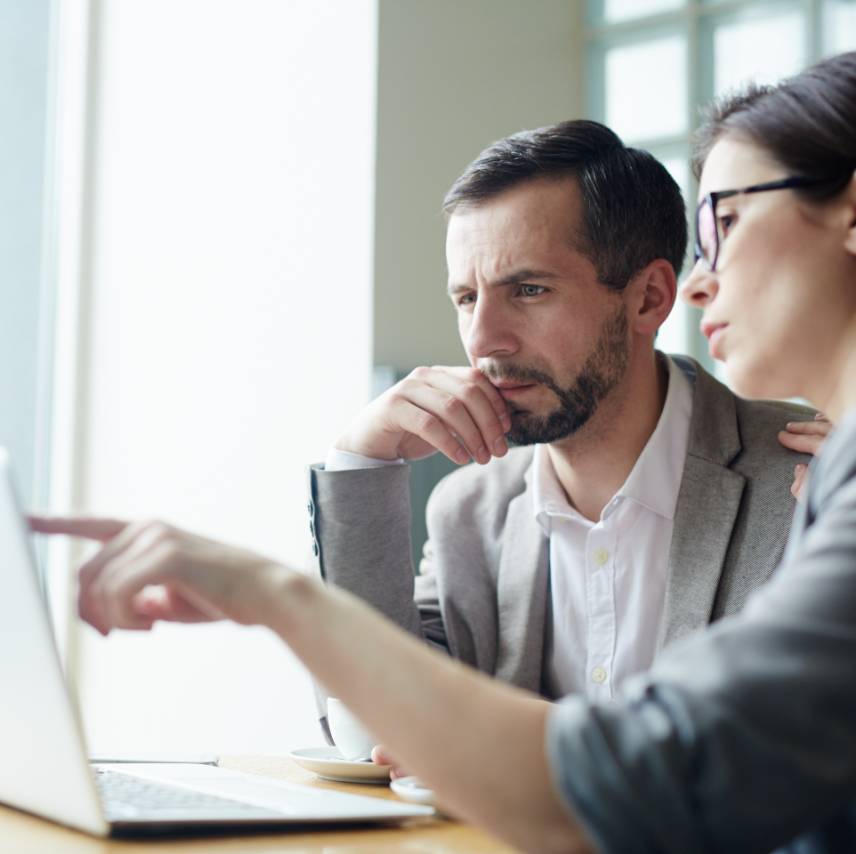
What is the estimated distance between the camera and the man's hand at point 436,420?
6.26 ft

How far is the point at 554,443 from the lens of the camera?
6.71 feet

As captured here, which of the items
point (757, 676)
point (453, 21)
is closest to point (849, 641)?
point (757, 676)

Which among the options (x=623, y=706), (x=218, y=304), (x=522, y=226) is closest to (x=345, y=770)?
(x=623, y=706)

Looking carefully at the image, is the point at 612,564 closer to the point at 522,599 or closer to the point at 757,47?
the point at 522,599

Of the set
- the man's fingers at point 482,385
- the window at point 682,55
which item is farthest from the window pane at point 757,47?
the man's fingers at point 482,385

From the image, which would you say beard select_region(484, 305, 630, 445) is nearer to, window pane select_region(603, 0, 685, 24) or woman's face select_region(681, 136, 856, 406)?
woman's face select_region(681, 136, 856, 406)

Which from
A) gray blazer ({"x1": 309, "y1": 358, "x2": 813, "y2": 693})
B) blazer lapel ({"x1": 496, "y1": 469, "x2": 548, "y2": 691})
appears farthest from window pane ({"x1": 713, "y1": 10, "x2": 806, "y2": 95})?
blazer lapel ({"x1": 496, "y1": 469, "x2": 548, "y2": 691})

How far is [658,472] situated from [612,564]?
0.17 metres

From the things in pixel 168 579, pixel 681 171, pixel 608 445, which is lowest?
pixel 168 579

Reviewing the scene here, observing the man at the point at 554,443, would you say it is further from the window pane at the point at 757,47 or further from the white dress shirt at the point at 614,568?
the window pane at the point at 757,47

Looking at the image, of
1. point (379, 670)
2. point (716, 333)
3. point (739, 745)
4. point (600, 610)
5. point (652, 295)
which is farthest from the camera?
point (652, 295)

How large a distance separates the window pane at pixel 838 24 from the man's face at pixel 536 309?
4.87 ft

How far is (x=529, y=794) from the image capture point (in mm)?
731

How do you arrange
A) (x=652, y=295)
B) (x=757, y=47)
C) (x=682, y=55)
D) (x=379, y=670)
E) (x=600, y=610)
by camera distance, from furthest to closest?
(x=682, y=55) → (x=757, y=47) → (x=652, y=295) → (x=600, y=610) → (x=379, y=670)
